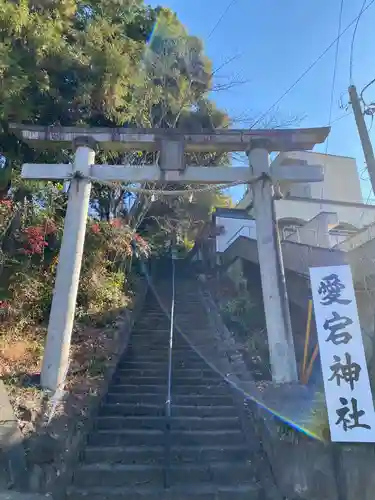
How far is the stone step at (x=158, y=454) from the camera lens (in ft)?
17.5

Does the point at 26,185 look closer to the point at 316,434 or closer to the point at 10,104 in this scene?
the point at 10,104

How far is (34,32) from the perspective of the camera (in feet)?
28.2

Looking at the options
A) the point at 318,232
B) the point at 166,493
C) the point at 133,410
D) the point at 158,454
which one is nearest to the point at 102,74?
the point at 318,232

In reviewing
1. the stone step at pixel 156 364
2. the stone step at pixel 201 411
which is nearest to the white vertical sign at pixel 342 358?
the stone step at pixel 201 411

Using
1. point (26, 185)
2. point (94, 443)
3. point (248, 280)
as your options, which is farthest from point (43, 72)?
point (248, 280)

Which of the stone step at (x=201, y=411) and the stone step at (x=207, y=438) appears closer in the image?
the stone step at (x=207, y=438)

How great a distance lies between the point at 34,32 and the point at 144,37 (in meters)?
5.38

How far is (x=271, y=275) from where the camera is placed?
21.5ft

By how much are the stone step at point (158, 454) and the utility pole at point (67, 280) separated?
3.70 feet

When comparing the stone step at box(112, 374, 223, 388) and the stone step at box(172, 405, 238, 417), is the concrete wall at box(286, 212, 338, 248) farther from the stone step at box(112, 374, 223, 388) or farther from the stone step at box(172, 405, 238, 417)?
the stone step at box(172, 405, 238, 417)

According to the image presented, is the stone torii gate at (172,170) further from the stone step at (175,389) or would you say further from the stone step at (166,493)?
the stone step at (166,493)

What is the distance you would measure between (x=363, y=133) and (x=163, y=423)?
6.63 meters

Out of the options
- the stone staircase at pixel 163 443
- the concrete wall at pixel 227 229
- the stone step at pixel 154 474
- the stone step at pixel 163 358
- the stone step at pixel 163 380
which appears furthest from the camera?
the concrete wall at pixel 227 229

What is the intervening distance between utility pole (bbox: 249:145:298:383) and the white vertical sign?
684 mm
